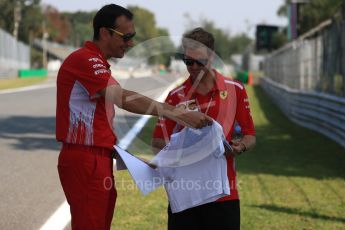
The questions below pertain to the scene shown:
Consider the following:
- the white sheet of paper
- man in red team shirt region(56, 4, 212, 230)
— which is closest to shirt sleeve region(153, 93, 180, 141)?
the white sheet of paper

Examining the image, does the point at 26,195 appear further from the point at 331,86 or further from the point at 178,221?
the point at 331,86

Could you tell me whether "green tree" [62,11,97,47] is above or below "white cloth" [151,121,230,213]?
above

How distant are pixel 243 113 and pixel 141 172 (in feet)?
2.58

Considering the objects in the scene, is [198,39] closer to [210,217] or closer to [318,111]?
[210,217]

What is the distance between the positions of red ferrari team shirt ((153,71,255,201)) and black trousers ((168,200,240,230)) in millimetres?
61

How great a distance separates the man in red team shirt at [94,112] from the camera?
12.8 ft

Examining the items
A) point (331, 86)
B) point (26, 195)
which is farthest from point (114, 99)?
point (331, 86)

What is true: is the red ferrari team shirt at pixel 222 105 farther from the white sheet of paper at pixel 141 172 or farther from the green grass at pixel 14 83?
the green grass at pixel 14 83

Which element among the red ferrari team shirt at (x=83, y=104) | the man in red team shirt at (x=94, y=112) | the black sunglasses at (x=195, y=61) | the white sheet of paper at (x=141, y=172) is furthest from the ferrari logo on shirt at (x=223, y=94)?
the red ferrari team shirt at (x=83, y=104)

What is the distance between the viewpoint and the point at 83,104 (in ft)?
12.9

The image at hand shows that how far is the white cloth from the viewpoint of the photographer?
418 cm

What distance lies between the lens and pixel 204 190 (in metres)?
4.22

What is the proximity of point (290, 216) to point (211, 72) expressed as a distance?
11.5 feet

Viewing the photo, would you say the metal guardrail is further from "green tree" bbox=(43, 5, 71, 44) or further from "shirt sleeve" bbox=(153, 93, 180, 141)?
"green tree" bbox=(43, 5, 71, 44)
